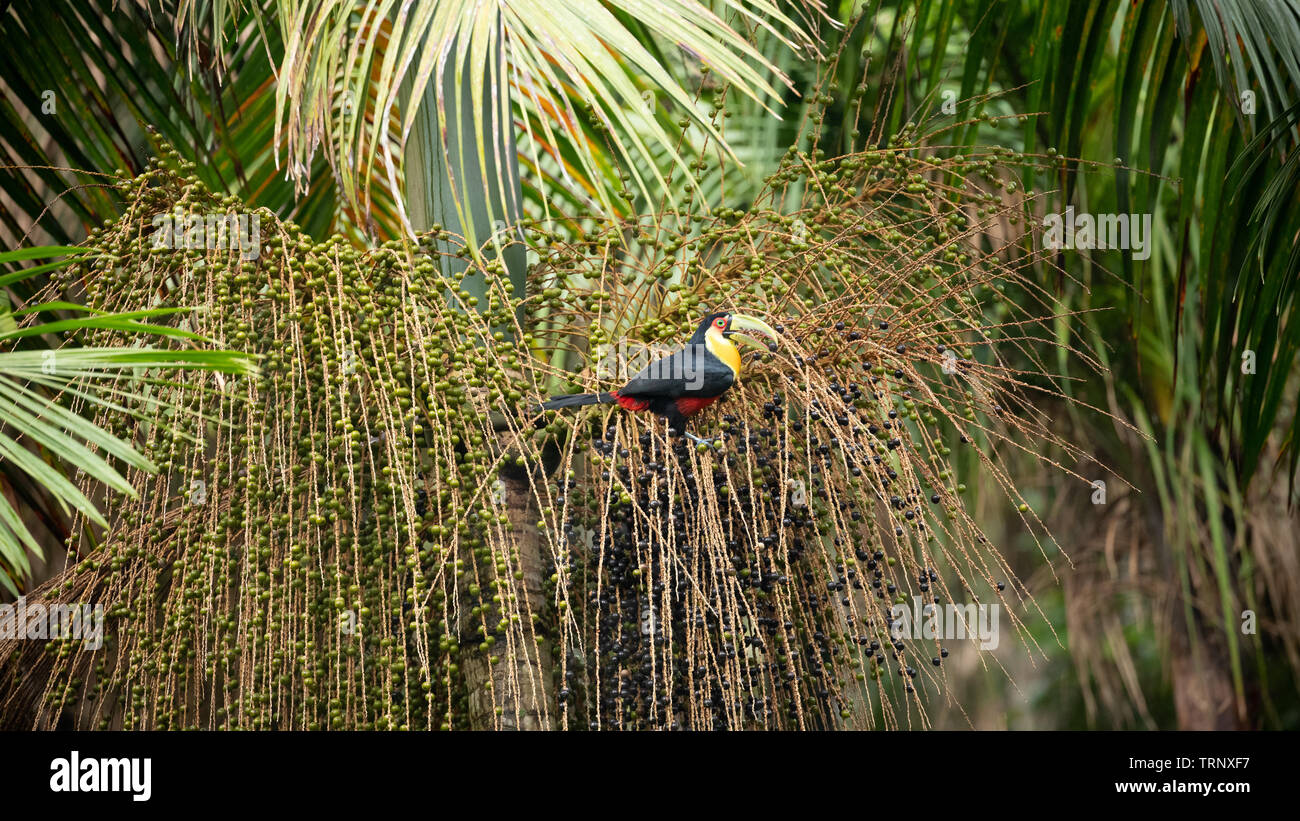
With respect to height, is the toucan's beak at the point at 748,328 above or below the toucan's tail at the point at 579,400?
above

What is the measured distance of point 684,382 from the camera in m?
2.09

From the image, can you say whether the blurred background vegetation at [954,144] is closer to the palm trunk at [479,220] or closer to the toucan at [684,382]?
the palm trunk at [479,220]

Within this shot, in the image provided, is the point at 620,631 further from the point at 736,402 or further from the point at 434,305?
the point at 434,305

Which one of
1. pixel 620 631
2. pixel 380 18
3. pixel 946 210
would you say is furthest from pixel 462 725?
pixel 946 210

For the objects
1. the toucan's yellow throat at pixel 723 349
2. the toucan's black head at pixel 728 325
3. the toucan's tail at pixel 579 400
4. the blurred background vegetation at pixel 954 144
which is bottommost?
the toucan's tail at pixel 579 400

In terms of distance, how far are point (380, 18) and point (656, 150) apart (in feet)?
7.80

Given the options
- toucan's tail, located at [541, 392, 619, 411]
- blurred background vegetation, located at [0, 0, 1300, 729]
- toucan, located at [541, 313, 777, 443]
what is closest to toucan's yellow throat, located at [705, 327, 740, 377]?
toucan, located at [541, 313, 777, 443]

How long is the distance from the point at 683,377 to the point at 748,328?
0.18m

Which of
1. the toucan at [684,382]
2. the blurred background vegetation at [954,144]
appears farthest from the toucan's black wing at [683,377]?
the blurred background vegetation at [954,144]

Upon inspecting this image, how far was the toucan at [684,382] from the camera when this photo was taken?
6.88 ft

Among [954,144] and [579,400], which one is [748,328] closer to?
[579,400]

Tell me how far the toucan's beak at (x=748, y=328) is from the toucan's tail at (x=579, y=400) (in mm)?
263

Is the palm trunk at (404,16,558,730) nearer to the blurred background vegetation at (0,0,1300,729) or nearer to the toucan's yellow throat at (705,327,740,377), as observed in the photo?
the blurred background vegetation at (0,0,1300,729)

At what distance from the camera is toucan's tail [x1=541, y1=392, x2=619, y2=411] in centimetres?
213
